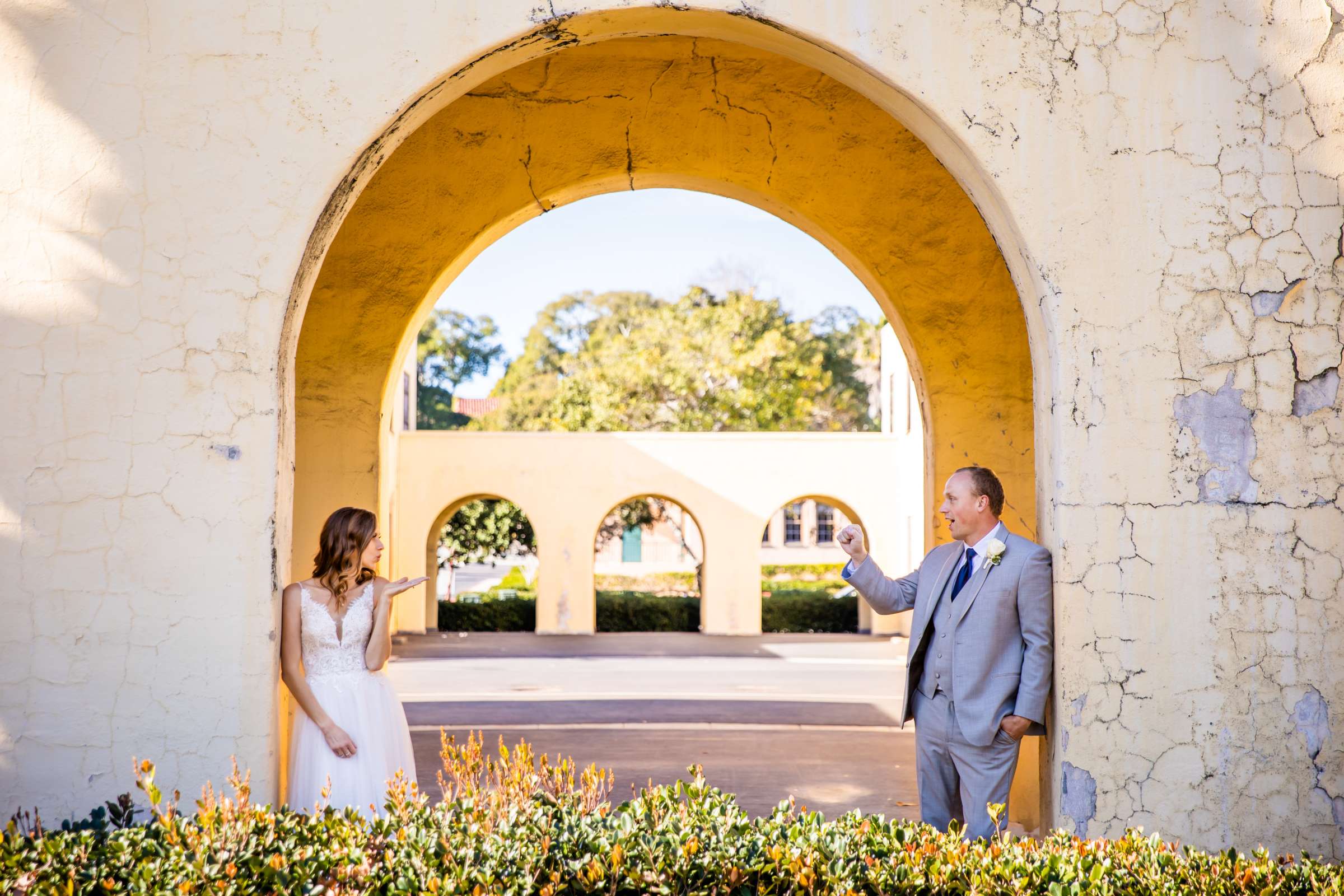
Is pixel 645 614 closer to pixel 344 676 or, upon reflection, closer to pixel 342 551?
pixel 344 676

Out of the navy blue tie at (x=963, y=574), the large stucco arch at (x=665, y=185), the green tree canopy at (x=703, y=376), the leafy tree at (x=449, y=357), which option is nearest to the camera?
the navy blue tie at (x=963, y=574)

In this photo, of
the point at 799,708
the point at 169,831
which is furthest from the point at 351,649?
the point at 799,708

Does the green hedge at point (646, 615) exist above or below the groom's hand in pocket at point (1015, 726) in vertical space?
below

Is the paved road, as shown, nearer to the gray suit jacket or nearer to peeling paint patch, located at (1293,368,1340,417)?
the gray suit jacket

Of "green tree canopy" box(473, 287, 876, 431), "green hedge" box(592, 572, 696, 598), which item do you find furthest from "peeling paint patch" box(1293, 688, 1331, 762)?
"green hedge" box(592, 572, 696, 598)

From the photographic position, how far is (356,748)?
12.9 ft

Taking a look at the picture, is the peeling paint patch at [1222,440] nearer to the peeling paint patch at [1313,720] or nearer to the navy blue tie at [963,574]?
the peeling paint patch at [1313,720]

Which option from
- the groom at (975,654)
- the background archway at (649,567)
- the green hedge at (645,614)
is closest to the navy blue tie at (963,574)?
the groom at (975,654)

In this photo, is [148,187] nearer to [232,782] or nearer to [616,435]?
[232,782]

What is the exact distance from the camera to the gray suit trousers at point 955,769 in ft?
12.2

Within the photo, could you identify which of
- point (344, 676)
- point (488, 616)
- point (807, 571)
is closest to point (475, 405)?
point (807, 571)

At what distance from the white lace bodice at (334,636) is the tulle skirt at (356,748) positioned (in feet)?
0.12

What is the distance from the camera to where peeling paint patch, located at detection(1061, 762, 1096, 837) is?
3.54m

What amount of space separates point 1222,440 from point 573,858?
2.57m
